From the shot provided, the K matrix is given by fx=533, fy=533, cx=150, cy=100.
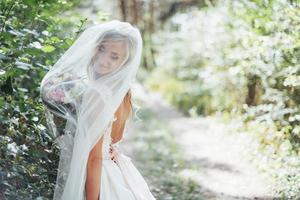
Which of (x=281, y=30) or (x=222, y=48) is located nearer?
(x=281, y=30)

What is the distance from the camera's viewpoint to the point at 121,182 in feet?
12.4

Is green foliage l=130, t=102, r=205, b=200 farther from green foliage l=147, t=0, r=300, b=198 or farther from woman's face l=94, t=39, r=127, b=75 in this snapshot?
woman's face l=94, t=39, r=127, b=75

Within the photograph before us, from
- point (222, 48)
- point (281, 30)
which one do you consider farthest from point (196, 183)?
point (222, 48)

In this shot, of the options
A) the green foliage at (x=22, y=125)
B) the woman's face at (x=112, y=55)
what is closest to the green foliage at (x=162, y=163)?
the green foliage at (x=22, y=125)

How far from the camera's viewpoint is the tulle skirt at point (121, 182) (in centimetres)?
366

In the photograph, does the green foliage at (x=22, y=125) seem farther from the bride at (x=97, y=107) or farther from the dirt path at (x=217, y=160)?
the dirt path at (x=217, y=160)

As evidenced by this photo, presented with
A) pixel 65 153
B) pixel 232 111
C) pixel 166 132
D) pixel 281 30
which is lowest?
pixel 166 132

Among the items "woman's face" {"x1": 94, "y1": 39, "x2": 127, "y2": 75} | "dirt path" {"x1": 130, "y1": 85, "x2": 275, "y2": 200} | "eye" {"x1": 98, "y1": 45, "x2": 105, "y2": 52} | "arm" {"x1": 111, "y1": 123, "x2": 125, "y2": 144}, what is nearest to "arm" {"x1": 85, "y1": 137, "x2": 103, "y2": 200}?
"arm" {"x1": 111, "y1": 123, "x2": 125, "y2": 144}

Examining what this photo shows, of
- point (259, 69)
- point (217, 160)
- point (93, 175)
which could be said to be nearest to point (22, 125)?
point (93, 175)

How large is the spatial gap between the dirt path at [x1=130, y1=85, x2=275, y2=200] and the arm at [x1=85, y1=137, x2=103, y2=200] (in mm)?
3140

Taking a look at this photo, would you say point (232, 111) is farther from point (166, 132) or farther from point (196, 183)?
point (196, 183)

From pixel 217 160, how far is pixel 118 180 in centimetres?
555

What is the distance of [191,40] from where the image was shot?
1633 cm

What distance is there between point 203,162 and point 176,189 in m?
2.06
